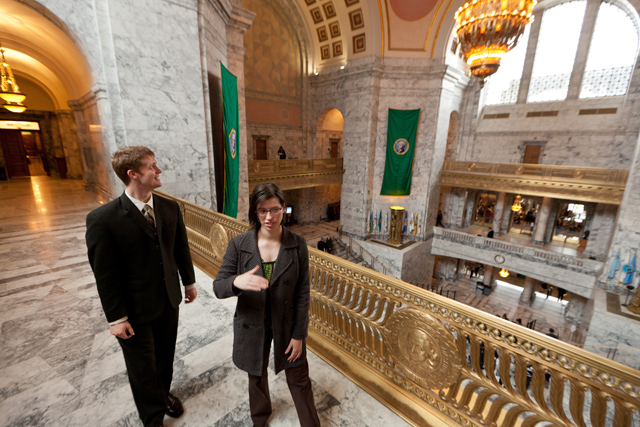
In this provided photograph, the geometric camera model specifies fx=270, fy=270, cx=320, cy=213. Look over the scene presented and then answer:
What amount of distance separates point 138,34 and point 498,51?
326 inches

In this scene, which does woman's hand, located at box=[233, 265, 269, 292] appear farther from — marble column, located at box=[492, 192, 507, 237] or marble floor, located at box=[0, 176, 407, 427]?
marble column, located at box=[492, 192, 507, 237]

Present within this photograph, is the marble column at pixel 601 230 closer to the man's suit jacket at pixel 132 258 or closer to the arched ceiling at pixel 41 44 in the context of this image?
the man's suit jacket at pixel 132 258

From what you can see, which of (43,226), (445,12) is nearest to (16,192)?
(43,226)

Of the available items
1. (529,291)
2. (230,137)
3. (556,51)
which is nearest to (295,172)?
(230,137)

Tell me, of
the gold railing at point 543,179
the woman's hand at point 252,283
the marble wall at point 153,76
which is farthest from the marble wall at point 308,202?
the woman's hand at point 252,283

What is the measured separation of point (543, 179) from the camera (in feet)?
40.2

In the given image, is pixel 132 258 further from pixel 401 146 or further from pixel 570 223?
pixel 570 223

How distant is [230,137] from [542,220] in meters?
17.0

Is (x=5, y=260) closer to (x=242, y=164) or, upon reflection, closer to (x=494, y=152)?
(x=242, y=164)

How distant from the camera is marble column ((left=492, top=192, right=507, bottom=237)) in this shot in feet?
54.3

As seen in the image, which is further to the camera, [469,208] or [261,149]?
[469,208]

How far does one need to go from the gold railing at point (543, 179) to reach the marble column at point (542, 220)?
10.5ft

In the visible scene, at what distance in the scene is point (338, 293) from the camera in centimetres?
265

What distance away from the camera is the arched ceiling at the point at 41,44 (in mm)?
5492
